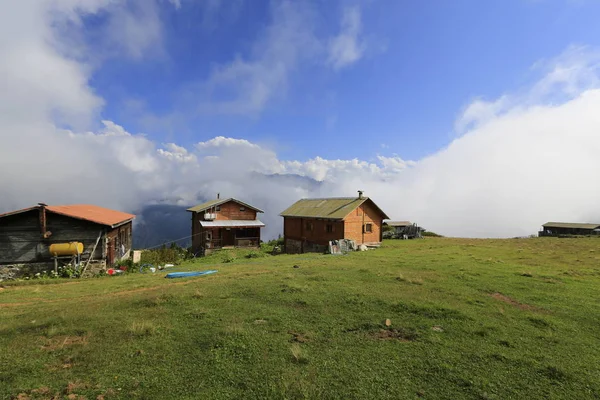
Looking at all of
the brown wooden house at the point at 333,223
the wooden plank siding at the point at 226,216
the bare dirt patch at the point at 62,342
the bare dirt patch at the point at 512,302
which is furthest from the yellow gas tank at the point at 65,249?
the bare dirt patch at the point at 512,302

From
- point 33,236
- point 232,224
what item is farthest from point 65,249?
point 232,224

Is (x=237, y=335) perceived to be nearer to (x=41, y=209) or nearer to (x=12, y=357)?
(x=12, y=357)

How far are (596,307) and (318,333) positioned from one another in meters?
11.8

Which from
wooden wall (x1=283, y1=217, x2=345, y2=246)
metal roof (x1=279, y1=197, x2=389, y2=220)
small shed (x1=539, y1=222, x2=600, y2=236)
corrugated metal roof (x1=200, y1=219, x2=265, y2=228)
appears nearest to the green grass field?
wooden wall (x1=283, y1=217, x2=345, y2=246)

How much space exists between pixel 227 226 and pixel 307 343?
35.1m

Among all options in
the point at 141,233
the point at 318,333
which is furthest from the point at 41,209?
the point at 141,233

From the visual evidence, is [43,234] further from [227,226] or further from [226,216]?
[226,216]

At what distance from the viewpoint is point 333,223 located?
39.0 m

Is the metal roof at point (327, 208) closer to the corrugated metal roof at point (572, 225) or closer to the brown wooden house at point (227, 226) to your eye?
the brown wooden house at point (227, 226)

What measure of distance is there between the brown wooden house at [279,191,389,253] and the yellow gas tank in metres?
25.2

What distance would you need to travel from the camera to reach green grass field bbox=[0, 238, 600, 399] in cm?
705

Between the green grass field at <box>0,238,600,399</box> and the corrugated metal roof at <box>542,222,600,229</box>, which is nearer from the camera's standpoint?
the green grass field at <box>0,238,600,399</box>

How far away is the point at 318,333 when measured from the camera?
9.93 m

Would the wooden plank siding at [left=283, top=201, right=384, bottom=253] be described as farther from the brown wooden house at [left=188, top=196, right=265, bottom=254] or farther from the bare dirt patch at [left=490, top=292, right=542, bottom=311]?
the bare dirt patch at [left=490, top=292, right=542, bottom=311]
